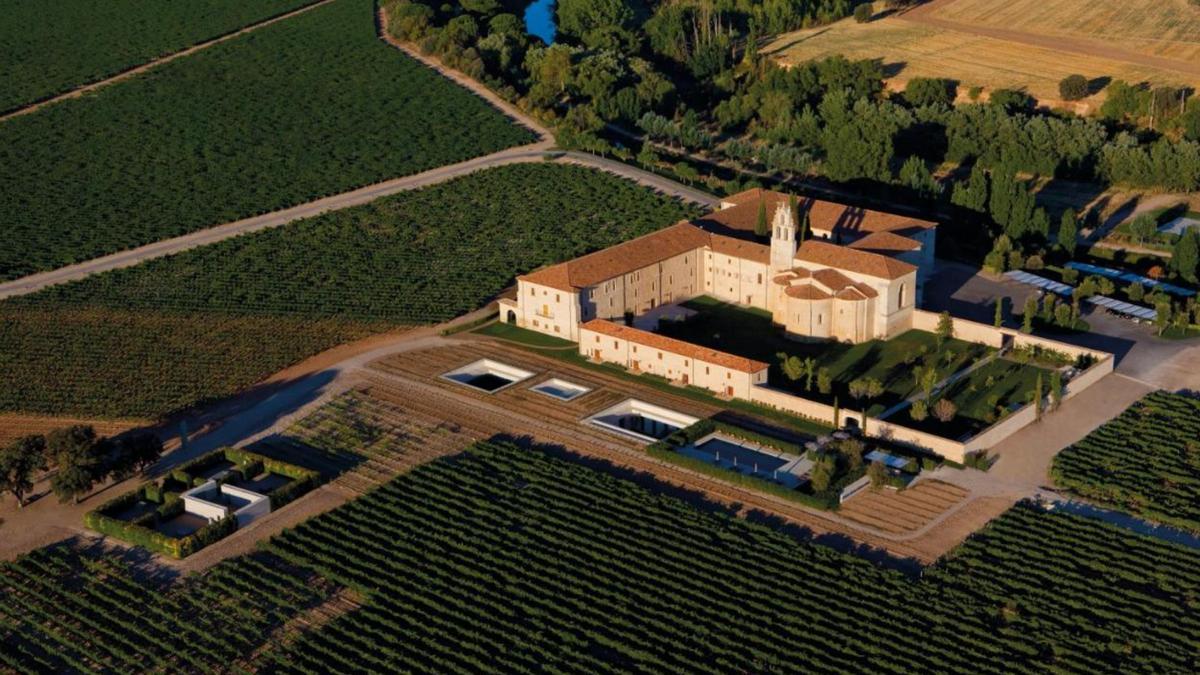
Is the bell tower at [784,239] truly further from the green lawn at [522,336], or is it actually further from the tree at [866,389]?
the green lawn at [522,336]

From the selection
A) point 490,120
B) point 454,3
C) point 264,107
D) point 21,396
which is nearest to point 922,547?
point 21,396

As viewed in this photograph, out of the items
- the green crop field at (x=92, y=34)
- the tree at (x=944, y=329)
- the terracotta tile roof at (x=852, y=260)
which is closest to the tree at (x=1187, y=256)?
the tree at (x=944, y=329)

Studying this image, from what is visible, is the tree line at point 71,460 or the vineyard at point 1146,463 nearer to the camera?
the vineyard at point 1146,463

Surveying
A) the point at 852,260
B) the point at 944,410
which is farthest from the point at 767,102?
the point at 944,410

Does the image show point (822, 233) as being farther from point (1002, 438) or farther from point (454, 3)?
point (454, 3)

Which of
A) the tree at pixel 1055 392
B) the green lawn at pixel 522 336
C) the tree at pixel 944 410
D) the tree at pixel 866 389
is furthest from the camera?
the green lawn at pixel 522 336
